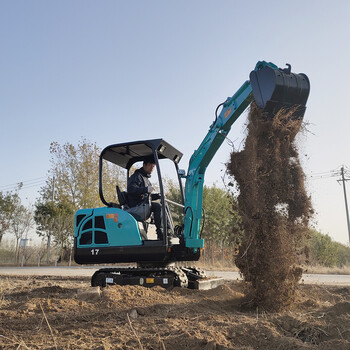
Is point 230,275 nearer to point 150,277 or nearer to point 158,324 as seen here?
point 150,277

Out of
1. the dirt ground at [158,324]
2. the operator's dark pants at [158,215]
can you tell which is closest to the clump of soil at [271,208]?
the dirt ground at [158,324]

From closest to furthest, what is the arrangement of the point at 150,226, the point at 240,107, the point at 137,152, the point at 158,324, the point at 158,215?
1. the point at 158,324
2. the point at 240,107
3. the point at 158,215
4. the point at 150,226
5. the point at 137,152

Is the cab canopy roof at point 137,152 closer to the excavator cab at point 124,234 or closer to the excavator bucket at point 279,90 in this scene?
the excavator cab at point 124,234

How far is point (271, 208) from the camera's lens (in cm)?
556

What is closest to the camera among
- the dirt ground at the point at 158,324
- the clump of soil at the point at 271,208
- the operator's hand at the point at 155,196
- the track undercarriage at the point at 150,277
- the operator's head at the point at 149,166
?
the dirt ground at the point at 158,324

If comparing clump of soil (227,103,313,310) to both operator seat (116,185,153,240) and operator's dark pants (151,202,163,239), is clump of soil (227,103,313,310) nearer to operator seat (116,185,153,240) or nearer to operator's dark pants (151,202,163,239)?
operator's dark pants (151,202,163,239)

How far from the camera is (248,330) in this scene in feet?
12.1

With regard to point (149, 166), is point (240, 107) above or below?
above

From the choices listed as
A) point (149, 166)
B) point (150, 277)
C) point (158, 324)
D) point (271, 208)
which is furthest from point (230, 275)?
point (158, 324)

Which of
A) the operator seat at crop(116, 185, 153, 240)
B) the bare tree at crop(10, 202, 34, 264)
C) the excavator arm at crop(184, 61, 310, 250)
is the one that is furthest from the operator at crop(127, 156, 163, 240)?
the bare tree at crop(10, 202, 34, 264)

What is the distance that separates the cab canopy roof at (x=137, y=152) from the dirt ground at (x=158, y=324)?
108 inches

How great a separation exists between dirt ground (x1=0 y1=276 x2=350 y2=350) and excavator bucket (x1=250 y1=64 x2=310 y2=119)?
2.90m

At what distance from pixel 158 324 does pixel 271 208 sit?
240 cm

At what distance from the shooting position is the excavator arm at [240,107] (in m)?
6.01
